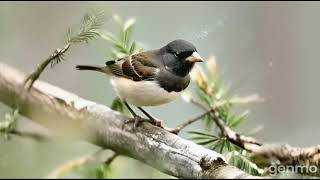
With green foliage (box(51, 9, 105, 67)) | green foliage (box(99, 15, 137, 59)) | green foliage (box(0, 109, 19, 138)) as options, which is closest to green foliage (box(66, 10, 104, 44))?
green foliage (box(51, 9, 105, 67))

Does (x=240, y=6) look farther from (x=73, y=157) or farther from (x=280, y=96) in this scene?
(x=73, y=157)

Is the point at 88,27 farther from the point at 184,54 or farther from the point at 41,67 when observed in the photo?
the point at 184,54

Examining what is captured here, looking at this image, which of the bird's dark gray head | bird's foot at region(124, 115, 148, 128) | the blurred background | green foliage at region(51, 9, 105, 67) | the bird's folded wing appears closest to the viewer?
green foliage at region(51, 9, 105, 67)

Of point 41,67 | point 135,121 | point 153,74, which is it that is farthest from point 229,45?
point 41,67

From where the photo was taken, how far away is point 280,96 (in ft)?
11.9

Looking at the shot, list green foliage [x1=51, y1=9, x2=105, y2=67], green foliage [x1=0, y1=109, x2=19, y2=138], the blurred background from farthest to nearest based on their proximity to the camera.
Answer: the blurred background < green foliage [x1=0, y1=109, x2=19, y2=138] < green foliage [x1=51, y1=9, x2=105, y2=67]

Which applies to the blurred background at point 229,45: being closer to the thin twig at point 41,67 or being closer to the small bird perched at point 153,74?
the small bird perched at point 153,74

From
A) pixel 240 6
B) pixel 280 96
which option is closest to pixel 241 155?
pixel 280 96

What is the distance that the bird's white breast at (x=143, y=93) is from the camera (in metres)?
2.30

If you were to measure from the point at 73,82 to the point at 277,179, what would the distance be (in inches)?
80.5

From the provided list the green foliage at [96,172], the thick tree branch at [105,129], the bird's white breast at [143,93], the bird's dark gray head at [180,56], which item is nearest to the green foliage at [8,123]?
the thick tree branch at [105,129]

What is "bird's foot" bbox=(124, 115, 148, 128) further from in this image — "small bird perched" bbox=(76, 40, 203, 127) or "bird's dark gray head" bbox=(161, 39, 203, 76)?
"bird's dark gray head" bbox=(161, 39, 203, 76)

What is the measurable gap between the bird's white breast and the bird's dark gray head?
3.5 inches

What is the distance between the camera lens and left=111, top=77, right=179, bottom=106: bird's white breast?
90.7 inches
